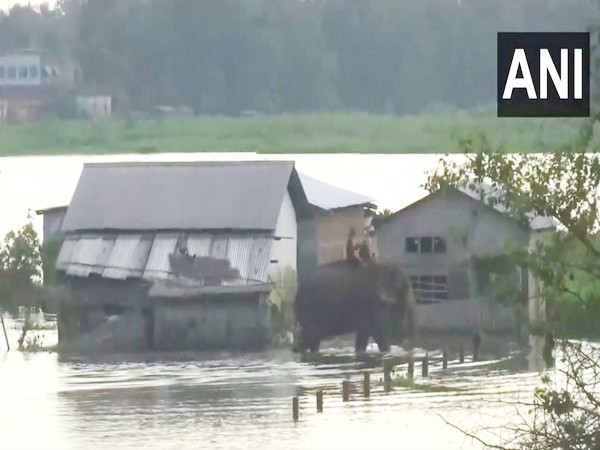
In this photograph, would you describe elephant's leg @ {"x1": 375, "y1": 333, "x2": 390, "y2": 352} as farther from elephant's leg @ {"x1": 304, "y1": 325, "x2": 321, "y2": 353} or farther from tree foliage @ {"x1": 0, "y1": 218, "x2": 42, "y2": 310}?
tree foliage @ {"x1": 0, "y1": 218, "x2": 42, "y2": 310}

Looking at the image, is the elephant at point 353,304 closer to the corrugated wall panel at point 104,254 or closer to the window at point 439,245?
the window at point 439,245

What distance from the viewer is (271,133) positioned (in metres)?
5.74

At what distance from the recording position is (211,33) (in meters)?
5.50

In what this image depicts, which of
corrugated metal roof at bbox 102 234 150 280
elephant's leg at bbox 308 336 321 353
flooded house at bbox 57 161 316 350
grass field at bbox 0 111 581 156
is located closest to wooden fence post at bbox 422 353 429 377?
elephant's leg at bbox 308 336 321 353

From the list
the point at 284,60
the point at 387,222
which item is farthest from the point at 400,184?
the point at 284,60

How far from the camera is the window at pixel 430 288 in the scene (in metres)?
5.51

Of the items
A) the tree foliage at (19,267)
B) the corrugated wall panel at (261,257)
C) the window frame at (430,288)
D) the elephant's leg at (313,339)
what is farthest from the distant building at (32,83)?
the window frame at (430,288)

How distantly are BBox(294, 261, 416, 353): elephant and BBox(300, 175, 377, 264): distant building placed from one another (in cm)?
7

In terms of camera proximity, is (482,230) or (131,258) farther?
(131,258)

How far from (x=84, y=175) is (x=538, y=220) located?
2713 mm

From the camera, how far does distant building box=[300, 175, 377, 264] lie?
5.34 meters

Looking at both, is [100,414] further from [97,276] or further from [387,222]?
[387,222]

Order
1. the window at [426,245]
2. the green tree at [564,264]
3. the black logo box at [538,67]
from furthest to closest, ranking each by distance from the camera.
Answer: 1. the window at [426,245]
2. the black logo box at [538,67]
3. the green tree at [564,264]

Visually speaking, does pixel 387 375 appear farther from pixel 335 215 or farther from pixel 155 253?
Result: pixel 155 253
